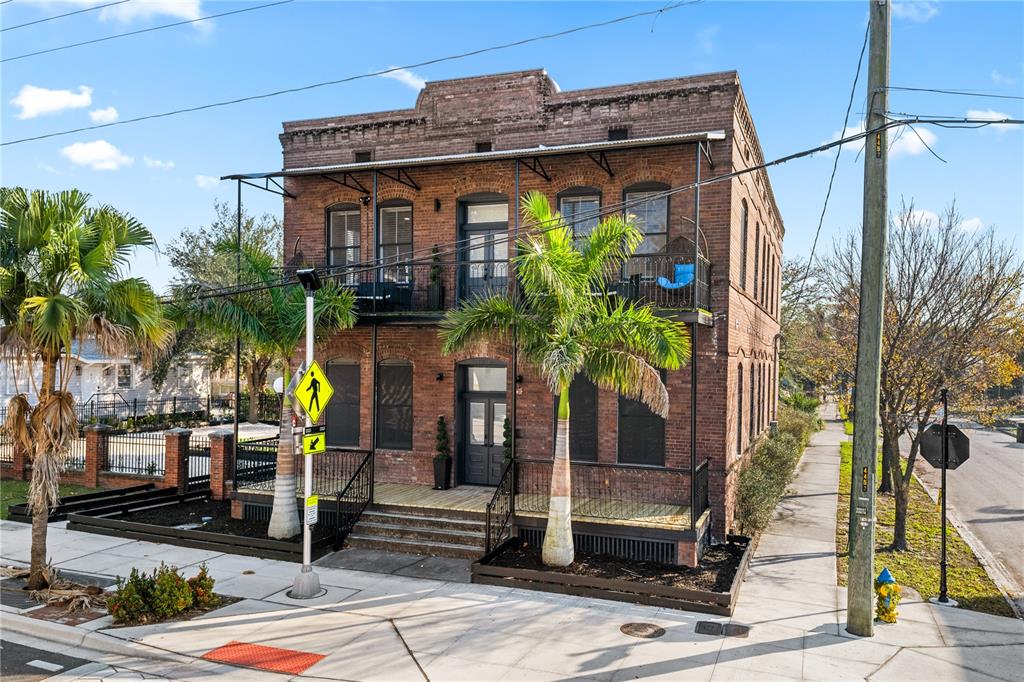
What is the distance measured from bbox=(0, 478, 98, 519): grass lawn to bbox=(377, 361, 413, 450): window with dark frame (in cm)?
876

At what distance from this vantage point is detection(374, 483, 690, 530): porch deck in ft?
39.2

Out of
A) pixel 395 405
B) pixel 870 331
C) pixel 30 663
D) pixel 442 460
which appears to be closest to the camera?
pixel 30 663

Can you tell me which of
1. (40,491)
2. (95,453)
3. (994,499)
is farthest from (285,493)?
(994,499)

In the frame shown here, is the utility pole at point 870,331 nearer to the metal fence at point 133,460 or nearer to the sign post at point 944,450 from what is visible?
the sign post at point 944,450

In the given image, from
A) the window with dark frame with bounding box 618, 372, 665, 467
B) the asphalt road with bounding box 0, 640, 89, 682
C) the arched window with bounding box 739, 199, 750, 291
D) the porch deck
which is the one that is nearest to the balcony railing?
the window with dark frame with bounding box 618, 372, 665, 467

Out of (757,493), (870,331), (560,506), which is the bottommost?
(757,493)

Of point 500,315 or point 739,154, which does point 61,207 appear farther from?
point 739,154

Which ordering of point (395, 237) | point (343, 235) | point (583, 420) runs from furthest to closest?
point (343, 235)
point (395, 237)
point (583, 420)

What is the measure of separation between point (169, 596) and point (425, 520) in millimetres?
4423

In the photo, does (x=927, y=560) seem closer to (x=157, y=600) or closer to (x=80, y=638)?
(x=157, y=600)

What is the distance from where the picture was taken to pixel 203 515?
1491cm

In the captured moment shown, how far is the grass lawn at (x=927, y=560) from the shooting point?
1109 cm

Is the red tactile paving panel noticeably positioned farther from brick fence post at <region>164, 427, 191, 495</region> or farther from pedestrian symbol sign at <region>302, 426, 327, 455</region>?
brick fence post at <region>164, 427, 191, 495</region>

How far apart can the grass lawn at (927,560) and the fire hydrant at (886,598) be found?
1.87 metres
